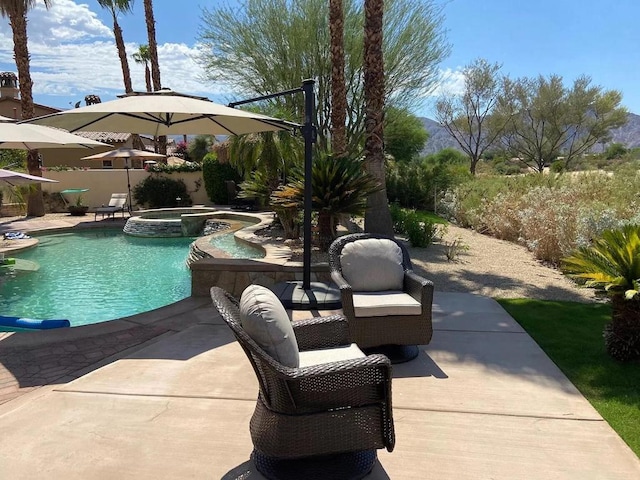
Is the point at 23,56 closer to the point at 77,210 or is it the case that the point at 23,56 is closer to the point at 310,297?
the point at 77,210

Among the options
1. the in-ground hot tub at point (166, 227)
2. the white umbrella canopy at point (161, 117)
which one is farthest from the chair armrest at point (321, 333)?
the in-ground hot tub at point (166, 227)

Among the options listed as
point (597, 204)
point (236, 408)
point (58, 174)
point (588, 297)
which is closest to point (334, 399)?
point (236, 408)

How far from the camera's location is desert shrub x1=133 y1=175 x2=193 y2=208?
20531 millimetres

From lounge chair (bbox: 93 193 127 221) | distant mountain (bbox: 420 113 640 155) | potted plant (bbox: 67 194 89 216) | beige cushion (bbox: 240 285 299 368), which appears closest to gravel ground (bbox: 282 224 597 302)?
beige cushion (bbox: 240 285 299 368)

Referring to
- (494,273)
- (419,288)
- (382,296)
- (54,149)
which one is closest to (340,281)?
(382,296)

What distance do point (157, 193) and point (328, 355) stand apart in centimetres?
1928

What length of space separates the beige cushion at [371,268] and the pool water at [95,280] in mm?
3845

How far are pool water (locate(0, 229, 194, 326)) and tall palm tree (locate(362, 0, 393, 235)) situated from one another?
3.93 meters

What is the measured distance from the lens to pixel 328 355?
296 cm

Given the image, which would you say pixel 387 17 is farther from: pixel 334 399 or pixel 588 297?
pixel 334 399

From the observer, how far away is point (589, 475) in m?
2.56

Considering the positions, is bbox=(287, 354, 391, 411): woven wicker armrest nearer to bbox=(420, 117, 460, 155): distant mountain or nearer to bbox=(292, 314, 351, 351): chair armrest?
bbox=(292, 314, 351, 351): chair armrest

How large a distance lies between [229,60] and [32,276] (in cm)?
1238

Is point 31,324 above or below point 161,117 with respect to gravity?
below
